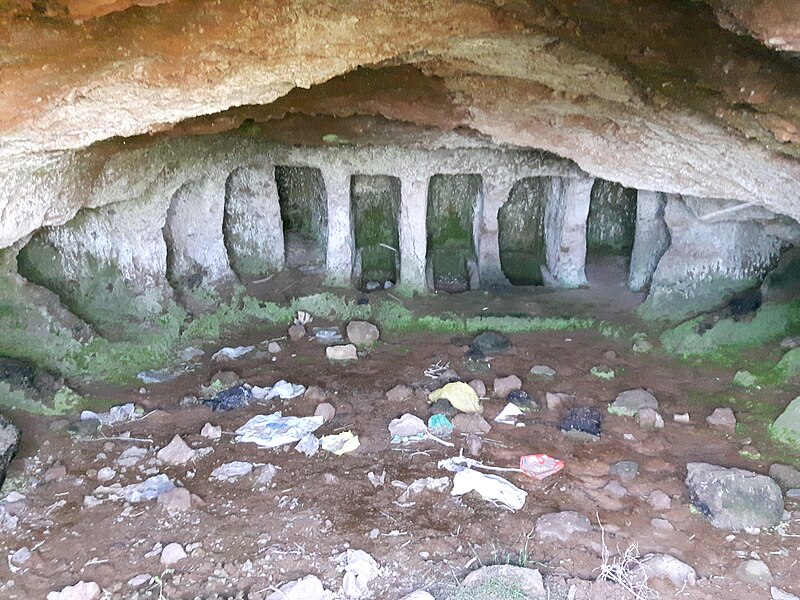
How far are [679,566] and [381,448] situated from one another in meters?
2.17

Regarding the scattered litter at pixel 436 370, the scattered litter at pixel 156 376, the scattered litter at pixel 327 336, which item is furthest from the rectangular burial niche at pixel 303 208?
the scattered litter at pixel 436 370

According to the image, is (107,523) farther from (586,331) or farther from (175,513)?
(586,331)

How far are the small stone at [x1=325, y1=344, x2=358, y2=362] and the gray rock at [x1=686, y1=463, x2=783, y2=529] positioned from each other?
3331 millimetres

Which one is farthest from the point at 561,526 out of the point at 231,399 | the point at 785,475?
the point at 231,399

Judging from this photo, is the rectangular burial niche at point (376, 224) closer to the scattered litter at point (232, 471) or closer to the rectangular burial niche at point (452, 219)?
the rectangular burial niche at point (452, 219)

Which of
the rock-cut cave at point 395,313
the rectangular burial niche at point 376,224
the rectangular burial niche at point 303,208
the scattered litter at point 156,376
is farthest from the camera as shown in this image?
the rectangular burial niche at point 303,208

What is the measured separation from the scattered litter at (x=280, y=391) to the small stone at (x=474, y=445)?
163 cm

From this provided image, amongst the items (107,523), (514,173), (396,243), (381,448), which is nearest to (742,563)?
(381,448)

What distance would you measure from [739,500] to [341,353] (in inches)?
144

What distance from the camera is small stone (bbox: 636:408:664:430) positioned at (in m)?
5.21

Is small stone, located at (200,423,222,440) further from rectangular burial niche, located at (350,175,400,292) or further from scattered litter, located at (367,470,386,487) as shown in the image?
rectangular burial niche, located at (350,175,400,292)

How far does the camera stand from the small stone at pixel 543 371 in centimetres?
614

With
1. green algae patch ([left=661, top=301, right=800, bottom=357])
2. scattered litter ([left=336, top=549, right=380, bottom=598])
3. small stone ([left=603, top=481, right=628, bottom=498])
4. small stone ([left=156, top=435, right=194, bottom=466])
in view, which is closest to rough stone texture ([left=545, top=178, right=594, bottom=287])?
green algae patch ([left=661, top=301, right=800, bottom=357])

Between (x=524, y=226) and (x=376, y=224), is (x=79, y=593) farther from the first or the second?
(x=524, y=226)
